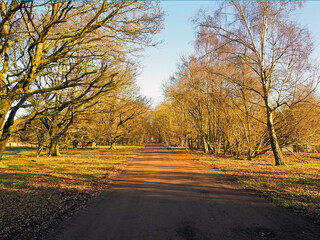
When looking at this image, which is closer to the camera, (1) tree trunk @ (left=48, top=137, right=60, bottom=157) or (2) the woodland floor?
(2) the woodland floor

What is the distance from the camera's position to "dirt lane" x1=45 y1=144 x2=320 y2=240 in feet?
13.6

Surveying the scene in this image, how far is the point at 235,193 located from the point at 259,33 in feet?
39.7

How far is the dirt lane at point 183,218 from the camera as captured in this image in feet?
13.6

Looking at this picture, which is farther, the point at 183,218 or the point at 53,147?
the point at 53,147

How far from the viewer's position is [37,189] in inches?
311

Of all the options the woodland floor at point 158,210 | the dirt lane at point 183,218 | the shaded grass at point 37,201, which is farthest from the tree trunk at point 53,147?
the dirt lane at point 183,218

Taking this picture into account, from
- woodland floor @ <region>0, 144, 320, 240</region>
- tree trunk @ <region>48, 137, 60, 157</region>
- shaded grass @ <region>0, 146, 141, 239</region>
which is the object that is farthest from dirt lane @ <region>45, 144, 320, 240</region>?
tree trunk @ <region>48, 137, 60, 157</region>

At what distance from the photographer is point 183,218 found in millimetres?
5000

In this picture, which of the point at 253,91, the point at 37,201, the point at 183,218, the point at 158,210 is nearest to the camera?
the point at 183,218

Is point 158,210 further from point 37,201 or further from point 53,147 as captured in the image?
point 53,147

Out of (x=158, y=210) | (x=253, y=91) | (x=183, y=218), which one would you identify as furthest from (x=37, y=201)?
(x=253, y=91)

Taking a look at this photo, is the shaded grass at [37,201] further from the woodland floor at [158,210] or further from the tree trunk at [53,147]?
the tree trunk at [53,147]

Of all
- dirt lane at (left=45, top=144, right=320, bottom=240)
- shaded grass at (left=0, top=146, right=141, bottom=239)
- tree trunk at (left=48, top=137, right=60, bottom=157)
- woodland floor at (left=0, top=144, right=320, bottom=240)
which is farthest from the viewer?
tree trunk at (left=48, top=137, right=60, bottom=157)

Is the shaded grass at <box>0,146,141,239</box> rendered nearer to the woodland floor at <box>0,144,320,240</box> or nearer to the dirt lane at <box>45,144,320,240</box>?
the woodland floor at <box>0,144,320,240</box>
